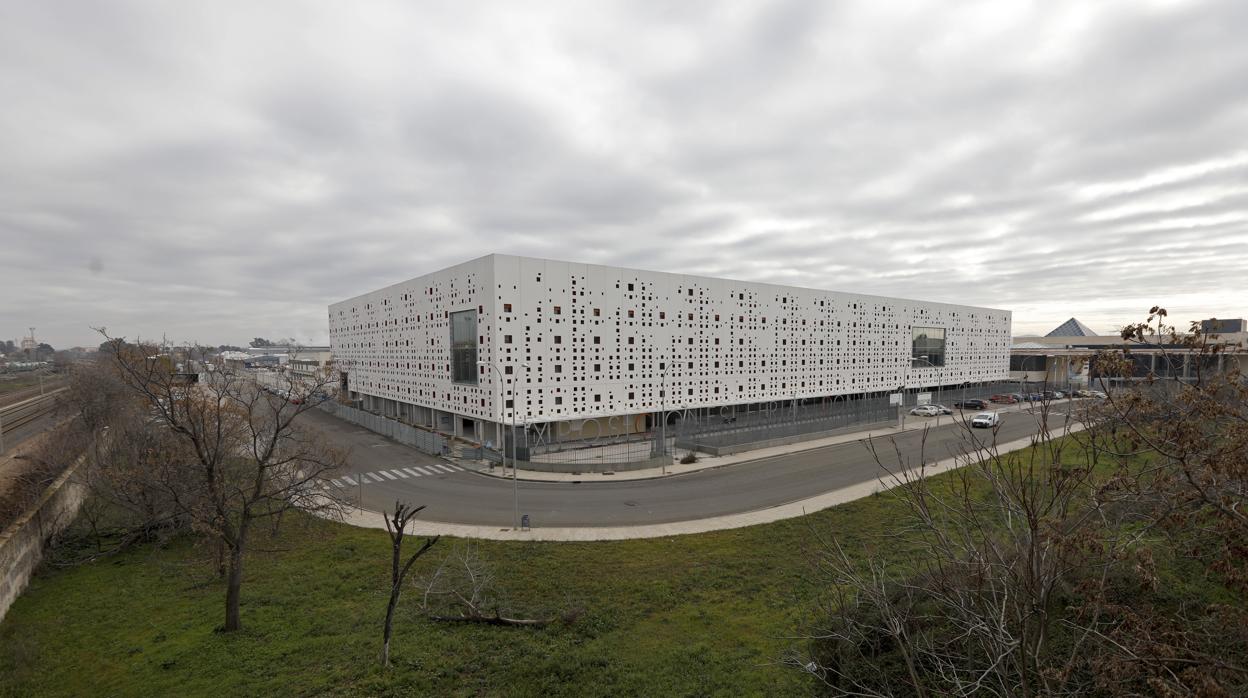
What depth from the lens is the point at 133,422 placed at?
21.9m

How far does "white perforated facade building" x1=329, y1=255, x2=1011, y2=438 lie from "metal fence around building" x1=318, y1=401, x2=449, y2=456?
3.25 metres

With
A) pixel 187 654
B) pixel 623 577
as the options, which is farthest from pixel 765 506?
pixel 187 654

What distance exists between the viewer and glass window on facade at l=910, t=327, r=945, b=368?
6231 centimetres

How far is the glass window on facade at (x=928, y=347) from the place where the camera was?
2453 inches

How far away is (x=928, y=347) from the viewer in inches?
2515

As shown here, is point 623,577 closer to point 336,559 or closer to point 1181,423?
point 336,559

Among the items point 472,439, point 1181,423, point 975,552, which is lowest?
point 472,439

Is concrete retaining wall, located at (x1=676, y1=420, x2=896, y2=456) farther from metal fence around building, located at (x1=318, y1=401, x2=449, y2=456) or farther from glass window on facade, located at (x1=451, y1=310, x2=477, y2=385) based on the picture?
metal fence around building, located at (x1=318, y1=401, x2=449, y2=456)

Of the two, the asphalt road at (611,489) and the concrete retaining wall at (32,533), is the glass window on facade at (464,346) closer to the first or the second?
the asphalt road at (611,489)

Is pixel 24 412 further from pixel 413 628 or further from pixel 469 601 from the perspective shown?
pixel 469 601

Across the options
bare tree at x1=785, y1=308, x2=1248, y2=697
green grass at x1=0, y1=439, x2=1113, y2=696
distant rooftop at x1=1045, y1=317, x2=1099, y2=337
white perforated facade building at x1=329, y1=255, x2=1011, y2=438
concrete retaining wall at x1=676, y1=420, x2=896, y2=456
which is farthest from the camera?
distant rooftop at x1=1045, y1=317, x2=1099, y2=337

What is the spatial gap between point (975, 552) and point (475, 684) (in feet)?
28.4

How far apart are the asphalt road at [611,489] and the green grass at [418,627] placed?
11.5 ft

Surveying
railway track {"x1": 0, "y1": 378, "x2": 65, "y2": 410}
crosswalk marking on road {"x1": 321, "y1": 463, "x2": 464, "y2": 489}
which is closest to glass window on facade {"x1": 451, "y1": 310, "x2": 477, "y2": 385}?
crosswalk marking on road {"x1": 321, "y1": 463, "x2": 464, "y2": 489}
